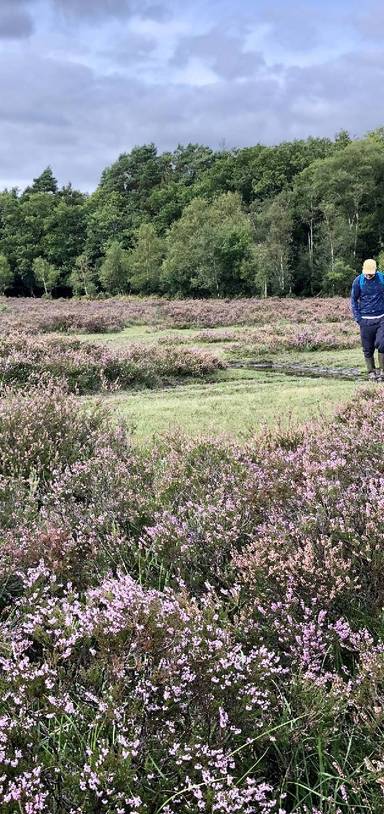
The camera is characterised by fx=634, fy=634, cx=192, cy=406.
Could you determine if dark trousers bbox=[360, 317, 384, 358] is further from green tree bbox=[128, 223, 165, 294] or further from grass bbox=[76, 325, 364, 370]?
green tree bbox=[128, 223, 165, 294]

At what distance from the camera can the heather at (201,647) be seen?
6.13ft

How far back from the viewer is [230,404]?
33.0 feet

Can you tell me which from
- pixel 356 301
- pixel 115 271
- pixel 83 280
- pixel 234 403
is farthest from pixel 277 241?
pixel 234 403

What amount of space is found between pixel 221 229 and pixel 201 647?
214 feet

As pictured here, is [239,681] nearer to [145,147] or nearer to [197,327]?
[197,327]

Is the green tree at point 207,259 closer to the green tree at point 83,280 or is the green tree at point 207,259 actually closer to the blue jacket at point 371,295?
the green tree at point 83,280

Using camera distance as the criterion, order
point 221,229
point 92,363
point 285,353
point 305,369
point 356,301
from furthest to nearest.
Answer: point 221,229, point 285,353, point 305,369, point 92,363, point 356,301

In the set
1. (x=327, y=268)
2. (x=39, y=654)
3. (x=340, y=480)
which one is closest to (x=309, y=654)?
(x=39, y=654)

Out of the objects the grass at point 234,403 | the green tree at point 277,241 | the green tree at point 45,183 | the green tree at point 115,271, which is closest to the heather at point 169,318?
the grass at point 234,403

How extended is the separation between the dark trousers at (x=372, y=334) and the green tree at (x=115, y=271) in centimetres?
6198

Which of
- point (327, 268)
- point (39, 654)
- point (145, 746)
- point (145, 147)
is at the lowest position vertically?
point (39, 654)

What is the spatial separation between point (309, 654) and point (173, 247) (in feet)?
220

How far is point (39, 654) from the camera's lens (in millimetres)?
2826

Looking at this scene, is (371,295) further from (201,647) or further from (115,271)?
(115,271)
